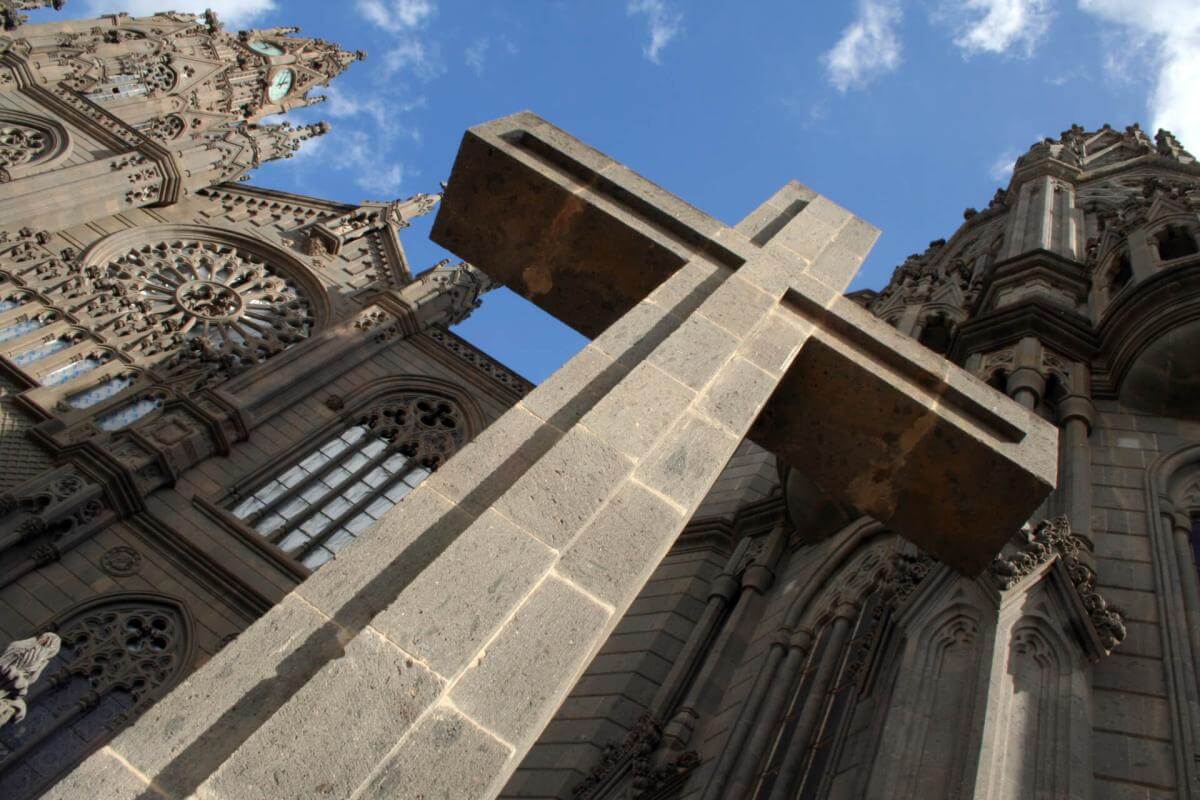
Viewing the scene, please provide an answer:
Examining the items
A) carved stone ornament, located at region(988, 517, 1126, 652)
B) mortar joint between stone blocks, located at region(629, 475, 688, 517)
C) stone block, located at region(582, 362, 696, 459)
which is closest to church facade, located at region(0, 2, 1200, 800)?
carved stone ornament, located at region(988, 517, 1126, 652)

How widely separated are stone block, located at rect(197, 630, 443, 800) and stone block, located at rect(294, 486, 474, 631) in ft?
0.70

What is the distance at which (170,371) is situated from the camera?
842 inches

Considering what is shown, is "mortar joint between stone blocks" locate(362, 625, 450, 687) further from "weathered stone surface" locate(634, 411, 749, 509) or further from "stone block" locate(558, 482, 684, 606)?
"weathered stone surface" locate(634, 411, 749, 509)

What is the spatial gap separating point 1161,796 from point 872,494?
206cm

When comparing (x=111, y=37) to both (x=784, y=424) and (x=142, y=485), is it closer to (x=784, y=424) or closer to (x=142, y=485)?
(x=142, y=485)

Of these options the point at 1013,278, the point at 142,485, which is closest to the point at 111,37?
the point at 142,485

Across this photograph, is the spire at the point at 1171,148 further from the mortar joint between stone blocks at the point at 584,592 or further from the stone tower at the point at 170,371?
the mortar joint between stone blocks at the point at 584,592

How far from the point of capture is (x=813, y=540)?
38.3ft

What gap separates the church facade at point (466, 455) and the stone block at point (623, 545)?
1104 millimetres

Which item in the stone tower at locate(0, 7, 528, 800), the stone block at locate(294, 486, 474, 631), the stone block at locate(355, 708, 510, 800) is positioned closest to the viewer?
the stone block at locate(355, 708, 510, 800)

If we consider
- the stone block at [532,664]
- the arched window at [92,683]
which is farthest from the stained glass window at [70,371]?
the stone block at [532,664]

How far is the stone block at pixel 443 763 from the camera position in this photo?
2910 mm

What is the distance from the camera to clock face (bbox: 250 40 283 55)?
36.3 meters

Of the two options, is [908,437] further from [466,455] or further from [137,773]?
[137,773]
